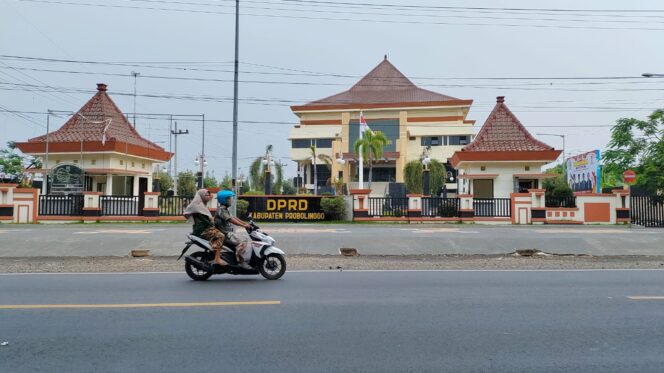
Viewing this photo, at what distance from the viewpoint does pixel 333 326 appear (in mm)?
6141

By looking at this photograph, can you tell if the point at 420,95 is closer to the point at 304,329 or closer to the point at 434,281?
the point at 434,281

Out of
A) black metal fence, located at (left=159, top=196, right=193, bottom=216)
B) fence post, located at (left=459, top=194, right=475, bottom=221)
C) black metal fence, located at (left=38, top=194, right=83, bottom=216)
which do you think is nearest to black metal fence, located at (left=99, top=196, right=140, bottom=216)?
black metal fence, located at (left=38, top=194, right=83, bottom=216)

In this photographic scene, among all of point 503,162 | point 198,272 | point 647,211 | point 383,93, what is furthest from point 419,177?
point 198,272

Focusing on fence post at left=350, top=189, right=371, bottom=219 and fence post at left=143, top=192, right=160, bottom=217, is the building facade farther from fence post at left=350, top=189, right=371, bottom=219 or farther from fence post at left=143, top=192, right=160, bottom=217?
fence post at left=143, top=192, right=160, bottom=217

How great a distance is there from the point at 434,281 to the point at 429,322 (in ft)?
11.3

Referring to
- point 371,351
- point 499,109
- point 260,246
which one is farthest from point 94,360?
point 499,109

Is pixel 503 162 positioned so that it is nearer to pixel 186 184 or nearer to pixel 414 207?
pixel 414 207

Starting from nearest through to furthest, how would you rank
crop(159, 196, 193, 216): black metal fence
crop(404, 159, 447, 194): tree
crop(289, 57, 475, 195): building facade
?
1. crop(159, 196, 193, 216): black metal fence
2. crop(404, 159, 447, 194): tree
3. crop(289, 57, 475, 195): building facade

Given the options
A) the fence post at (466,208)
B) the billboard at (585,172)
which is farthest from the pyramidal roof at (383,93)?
the fence post at (466,208)

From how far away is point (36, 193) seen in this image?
85.3 ft

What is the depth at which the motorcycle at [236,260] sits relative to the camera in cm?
978

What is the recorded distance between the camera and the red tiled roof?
109 ft

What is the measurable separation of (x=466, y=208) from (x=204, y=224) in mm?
19987

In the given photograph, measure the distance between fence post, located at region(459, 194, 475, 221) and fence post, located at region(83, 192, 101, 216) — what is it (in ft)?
60.6
